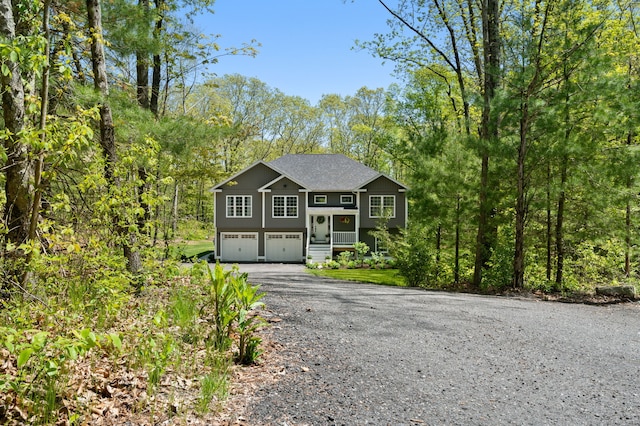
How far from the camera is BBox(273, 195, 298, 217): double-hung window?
84.5 ft

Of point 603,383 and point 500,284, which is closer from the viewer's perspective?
point 603,383

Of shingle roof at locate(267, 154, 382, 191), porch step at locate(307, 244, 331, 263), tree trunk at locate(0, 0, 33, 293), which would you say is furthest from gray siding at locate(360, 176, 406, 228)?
tree trunk at locate(0, 0, 33, 293)

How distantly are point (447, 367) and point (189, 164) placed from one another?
8.84 m

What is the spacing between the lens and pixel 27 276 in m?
3.94

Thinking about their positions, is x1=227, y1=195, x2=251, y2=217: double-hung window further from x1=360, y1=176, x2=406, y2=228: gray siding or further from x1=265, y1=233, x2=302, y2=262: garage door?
x1=360, y1=176, x2=406, y2=228: gray siding

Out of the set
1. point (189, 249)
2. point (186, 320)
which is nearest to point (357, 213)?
point (189, 249)

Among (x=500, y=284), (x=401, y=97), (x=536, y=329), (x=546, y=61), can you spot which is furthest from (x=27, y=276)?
(x=401, y=97)

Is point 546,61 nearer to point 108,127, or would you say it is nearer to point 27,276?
point 108,127

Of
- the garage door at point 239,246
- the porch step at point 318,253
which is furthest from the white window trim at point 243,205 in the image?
the porch step at point 318,253

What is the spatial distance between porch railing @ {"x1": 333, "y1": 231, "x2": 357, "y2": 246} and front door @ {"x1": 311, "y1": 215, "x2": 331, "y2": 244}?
1102 millimetres

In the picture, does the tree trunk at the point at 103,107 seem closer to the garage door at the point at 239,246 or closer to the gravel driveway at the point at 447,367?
the gravel driveway at the point at 447,367

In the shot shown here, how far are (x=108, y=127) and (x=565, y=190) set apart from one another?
34.7ft

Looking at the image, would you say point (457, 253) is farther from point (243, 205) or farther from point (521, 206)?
point (243, 205)

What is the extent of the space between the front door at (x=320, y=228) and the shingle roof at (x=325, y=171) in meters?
2.03
